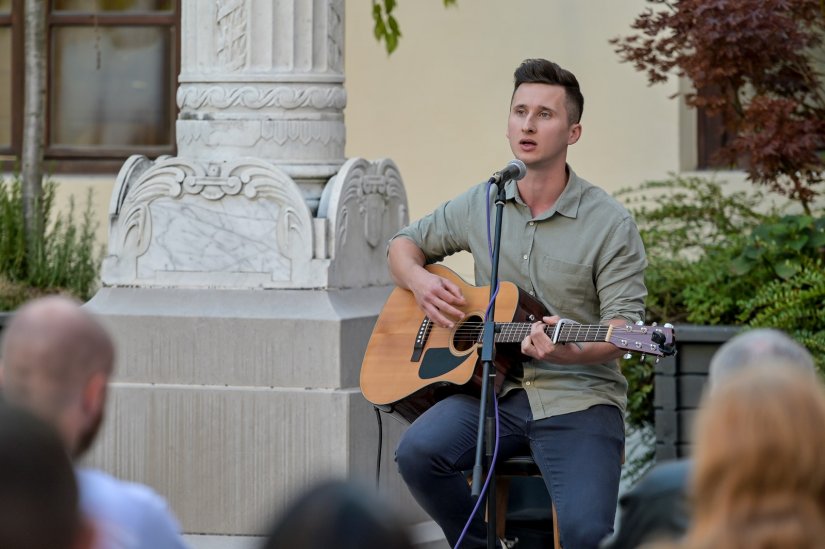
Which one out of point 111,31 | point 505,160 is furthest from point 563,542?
point 111,31

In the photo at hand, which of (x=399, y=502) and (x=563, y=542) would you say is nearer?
(x=563, y=542)

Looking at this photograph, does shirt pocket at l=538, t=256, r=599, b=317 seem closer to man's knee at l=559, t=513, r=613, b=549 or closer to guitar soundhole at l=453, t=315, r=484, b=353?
guitar soundhole at l=453, t=315, r=484, b=353

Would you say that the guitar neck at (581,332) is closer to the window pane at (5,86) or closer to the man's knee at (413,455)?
the man's knee at (413,455)

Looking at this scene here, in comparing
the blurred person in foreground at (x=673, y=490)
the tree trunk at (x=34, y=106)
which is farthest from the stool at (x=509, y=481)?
the tree trunk at (x=34, y=106)

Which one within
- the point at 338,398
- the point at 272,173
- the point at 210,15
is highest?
the point at 210,15

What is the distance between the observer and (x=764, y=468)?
2.07 m

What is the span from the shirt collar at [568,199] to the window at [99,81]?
14.2ft

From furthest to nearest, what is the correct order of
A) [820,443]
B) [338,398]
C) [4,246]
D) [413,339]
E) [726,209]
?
[726,209] < [4,246] < [338,398] < [413,339] < [820,443]

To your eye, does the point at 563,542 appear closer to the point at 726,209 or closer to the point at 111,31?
the point at 726,209

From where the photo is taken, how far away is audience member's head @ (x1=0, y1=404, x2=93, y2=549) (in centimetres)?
196

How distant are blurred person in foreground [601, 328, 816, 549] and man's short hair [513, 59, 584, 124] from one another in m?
2.04

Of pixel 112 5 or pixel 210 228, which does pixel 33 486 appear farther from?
pixel 112 5

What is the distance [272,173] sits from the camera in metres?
5.60

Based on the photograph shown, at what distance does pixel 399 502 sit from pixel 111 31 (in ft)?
13.6
